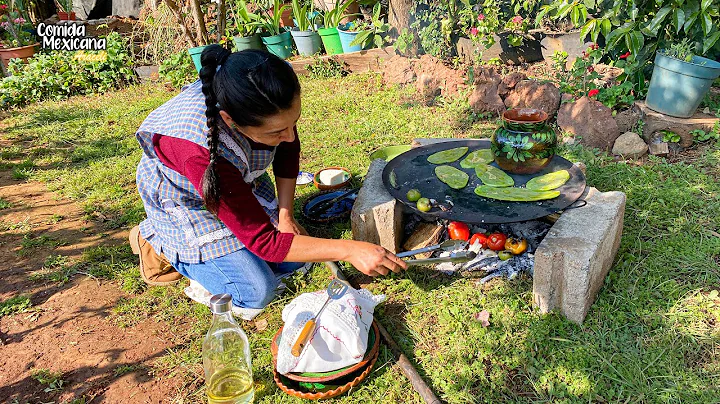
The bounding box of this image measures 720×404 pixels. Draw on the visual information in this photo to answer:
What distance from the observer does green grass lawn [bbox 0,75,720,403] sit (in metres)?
2.28

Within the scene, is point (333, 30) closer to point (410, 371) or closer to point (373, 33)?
point (373, 33)

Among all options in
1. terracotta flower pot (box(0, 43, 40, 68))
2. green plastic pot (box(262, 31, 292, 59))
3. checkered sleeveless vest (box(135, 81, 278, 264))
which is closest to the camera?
checkered sleeveless vest (box(135, 81, 278, 264))

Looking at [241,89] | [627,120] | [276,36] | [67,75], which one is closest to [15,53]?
[67,75]

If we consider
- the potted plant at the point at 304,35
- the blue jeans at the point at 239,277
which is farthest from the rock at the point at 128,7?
the blue jeans at the point at 239,277

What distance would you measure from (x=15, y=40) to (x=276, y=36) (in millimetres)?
4225

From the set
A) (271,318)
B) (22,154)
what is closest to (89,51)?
(22,154)

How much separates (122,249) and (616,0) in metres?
4.37

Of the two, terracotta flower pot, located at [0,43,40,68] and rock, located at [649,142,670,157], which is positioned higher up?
terracotta flower pot, located at [0,43,40,68]

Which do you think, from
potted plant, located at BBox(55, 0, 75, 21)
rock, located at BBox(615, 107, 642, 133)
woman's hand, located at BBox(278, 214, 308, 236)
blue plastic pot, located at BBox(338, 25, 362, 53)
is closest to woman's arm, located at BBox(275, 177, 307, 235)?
woman's hand, located at BBox(278, 214, 308, 236)

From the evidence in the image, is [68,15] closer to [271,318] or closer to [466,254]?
[271,318]

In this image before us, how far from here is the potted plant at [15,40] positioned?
7596 millimetres

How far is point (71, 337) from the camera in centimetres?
282

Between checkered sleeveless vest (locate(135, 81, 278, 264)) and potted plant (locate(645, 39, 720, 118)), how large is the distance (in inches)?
131

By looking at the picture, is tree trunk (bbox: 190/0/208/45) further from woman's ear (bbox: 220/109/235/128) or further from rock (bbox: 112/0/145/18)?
woman's ear (bbox: 220/109/235/128)
